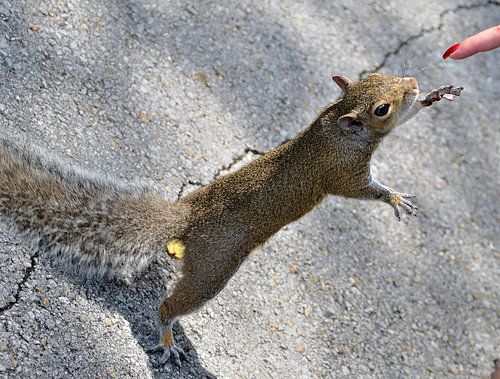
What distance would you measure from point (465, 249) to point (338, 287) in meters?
0.77

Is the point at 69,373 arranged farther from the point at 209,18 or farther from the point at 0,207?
the point at 209,18

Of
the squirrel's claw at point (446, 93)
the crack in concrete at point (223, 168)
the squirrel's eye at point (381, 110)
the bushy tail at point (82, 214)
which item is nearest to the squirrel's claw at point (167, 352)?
the bushy tail at point (82, 214)

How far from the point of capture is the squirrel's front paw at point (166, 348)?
215cm

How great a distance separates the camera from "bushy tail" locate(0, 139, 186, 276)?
204 cm

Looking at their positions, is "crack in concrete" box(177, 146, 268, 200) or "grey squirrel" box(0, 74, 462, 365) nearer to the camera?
"grey squirrel" box(0, 74, 462, 365)

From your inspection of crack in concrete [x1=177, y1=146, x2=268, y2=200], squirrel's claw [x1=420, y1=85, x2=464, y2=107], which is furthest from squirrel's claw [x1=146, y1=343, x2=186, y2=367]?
squirrel's claw [x1=420, y1=85, x2=464, y2=107]

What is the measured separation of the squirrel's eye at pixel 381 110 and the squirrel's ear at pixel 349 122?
7 centimetres

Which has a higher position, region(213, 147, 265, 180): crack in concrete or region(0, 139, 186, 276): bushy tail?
region(0, 139, 186, 276): bushy tail

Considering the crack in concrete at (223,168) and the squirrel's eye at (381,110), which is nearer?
the squirrel's eye at (381,110)

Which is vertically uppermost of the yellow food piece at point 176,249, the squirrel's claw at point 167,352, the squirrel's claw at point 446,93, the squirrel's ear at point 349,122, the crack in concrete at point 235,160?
the squirrel's claw at point 446,93

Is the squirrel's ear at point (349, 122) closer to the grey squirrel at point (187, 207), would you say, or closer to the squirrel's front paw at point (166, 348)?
the grey squirrel at point (187, 207)

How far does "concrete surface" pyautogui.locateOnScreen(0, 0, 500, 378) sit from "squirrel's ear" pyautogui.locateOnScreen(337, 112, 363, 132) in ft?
2.08

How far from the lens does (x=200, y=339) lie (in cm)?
231

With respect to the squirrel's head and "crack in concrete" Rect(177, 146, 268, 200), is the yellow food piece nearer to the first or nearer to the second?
"crack in concrete" Rect(177, 146, 268, 200)
